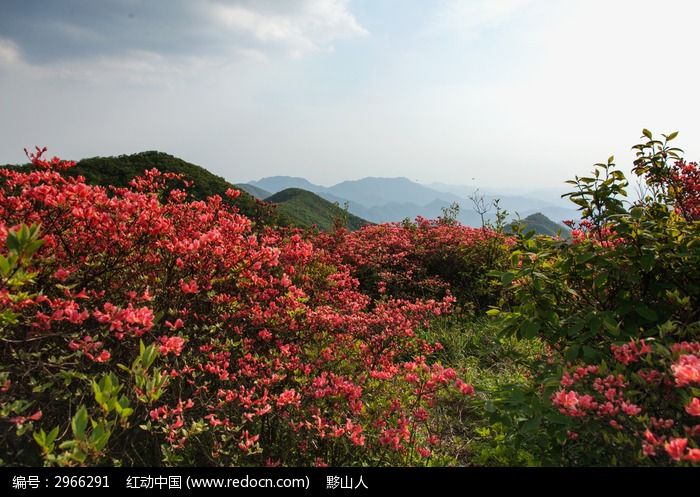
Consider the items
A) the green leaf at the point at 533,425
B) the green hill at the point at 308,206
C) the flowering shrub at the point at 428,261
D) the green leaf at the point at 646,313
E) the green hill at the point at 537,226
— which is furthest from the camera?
the green hill at the point at 308,206

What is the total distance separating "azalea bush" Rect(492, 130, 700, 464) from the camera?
2012 mm

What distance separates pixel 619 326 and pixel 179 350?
2893 mm

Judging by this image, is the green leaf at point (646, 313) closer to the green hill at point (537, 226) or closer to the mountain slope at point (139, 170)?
the green hill at point (537, 226)

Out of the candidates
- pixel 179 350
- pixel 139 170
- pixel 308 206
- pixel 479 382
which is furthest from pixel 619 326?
pixel 308 206

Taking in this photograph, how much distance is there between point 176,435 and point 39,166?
102 inches

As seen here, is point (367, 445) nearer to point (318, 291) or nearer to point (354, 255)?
point (318, 291)

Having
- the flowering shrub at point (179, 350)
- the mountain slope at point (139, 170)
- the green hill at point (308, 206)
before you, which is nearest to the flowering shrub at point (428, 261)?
the flowering shrub at point (179, 350)

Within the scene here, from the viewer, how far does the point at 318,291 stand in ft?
16.1

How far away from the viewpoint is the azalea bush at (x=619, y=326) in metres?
2.01

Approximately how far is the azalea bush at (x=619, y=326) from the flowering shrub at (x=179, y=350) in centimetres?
69

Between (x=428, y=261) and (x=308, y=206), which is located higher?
(x=308, y=206)

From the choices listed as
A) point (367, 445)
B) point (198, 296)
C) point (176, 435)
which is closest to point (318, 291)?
point (198, 296)

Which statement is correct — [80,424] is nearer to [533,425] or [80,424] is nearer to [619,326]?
[533,425]

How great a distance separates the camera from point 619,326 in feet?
9.44
